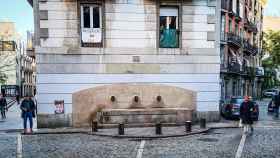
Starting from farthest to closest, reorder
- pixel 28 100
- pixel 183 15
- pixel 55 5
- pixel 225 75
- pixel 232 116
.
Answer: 1. pixel 225 75
2. pixel 232 116
3. pixel 183 15
4. pixel 55 5
5. pixel 28 100

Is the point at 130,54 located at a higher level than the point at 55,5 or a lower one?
lower

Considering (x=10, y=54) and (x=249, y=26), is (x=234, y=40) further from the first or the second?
(x=10, y=54)

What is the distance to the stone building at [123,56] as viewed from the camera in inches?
589

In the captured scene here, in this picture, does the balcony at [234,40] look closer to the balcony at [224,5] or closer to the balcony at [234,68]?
the balcony at [234,68]

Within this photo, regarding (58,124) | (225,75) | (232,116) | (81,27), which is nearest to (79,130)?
(58,124)

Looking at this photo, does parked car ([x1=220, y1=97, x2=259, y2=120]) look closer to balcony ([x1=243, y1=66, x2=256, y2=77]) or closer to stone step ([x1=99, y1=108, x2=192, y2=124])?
stone step ([x1=99, y1=108, x2=192, y2=124])

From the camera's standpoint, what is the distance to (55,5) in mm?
14898

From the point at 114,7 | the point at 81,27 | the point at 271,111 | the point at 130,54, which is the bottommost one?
the point at 271,111

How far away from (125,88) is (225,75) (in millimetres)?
20483

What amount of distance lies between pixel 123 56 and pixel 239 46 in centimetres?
2561

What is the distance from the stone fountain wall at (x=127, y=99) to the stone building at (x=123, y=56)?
5 cm

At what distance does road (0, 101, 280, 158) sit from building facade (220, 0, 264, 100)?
21.0 metres

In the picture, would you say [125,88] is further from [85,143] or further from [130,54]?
[85,143]

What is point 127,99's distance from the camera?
51.1 ft
